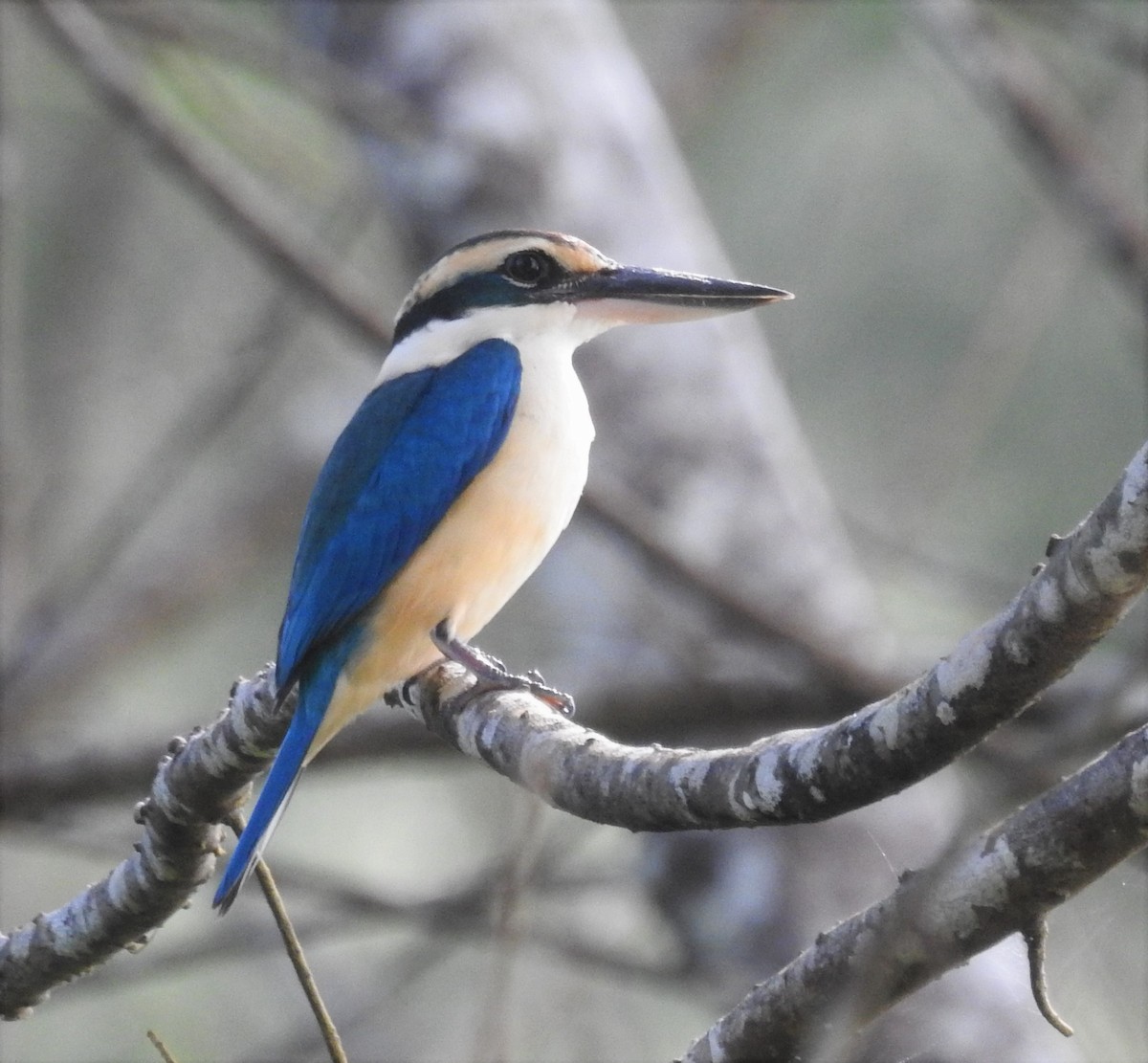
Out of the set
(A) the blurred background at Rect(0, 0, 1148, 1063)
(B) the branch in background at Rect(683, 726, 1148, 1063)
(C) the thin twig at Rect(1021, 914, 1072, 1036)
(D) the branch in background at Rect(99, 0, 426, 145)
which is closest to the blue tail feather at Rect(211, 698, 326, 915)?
(A) the blurred background at Rect(0, 0, 1148, 1063)

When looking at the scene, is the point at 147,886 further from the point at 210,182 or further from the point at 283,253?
the point at 210,182

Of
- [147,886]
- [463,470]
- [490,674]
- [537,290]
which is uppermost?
[537,290]

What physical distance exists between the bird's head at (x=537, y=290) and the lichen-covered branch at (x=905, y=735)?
5.16ft

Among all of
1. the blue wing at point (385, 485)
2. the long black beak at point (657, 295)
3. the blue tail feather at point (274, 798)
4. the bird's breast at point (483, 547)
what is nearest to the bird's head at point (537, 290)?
the long black beak at point (657, 295)

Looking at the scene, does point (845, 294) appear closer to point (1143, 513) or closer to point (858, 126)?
point (858, 126)

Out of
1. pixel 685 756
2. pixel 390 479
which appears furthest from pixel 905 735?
pixel 390 479

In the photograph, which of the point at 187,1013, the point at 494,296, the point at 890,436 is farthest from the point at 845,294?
the point at 494,296

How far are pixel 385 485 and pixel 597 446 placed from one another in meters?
2.17

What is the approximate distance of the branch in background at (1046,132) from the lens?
5.50 metres

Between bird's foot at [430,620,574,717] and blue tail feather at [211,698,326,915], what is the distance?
295 millimetres

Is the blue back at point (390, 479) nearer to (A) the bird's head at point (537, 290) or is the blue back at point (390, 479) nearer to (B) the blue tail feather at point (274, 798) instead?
(A) the bird's head at point (537, 290)

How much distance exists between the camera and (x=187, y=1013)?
724 cm

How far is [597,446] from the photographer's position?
5641mm

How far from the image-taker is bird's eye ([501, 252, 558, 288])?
3740mm
